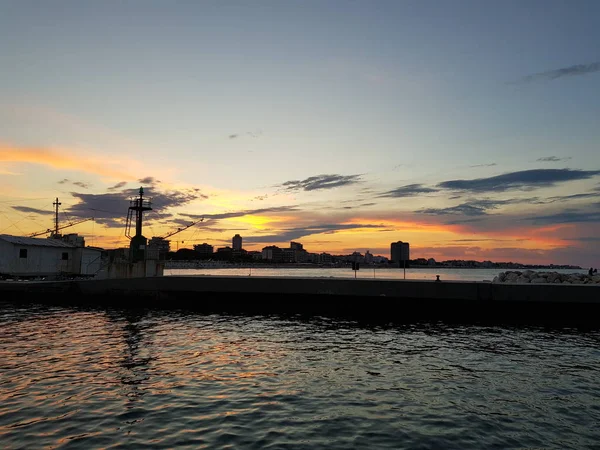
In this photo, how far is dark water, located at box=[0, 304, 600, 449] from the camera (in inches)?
405

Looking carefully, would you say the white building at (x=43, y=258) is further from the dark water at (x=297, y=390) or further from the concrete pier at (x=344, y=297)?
the dark water at (x=297, y=390)

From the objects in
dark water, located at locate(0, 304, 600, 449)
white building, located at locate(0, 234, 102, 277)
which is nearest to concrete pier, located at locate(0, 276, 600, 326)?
white building, located at locate(0, 234, 102, 277)

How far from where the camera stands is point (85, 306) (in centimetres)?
4159

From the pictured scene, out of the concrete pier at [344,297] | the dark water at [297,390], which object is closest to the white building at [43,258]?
the concrete pier at [344,297]

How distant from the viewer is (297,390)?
13.8 meters

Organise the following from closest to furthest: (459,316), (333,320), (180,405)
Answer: (180,405) < (333,320) < (459,316)

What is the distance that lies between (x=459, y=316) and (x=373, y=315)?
6851mm

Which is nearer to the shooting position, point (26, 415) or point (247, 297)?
point (26, 415)

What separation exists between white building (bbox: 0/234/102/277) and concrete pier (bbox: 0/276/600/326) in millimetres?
7452

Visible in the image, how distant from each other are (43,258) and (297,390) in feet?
179

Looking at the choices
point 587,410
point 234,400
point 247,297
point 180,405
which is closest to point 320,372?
point 234,400

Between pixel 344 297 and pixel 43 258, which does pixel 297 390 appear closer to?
pixel 344 297

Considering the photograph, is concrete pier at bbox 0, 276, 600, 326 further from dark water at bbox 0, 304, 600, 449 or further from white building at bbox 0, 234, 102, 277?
dark water at bbox 0, 304, 600, 449

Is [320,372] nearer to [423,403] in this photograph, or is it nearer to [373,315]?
[423,403]
